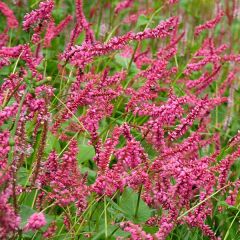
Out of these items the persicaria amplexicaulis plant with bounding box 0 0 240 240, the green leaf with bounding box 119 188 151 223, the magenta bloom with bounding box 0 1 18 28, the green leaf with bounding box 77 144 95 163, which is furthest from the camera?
the magenta bloom with bounding box 0 1 18 28

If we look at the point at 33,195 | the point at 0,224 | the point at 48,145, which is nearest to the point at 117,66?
the point at 48,145

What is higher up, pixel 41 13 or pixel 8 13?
pixel 41 13

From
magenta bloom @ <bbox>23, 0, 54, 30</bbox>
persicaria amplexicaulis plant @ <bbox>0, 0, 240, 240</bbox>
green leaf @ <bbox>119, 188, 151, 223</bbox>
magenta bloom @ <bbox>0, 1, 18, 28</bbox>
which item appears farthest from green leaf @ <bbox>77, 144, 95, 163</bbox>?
magenta bloom @ <bbox>0, 1, 18, 28</bbox>

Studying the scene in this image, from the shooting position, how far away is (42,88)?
1783 millimetres

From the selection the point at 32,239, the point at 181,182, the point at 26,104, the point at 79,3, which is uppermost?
the point at 79,3

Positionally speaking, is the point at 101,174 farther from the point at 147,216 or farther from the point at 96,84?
the point at 96,84

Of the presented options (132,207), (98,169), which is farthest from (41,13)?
(132,207)

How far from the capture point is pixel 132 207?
1874 millimetres

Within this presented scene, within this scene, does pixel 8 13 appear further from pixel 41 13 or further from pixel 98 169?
pixel 98 169

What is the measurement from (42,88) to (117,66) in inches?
72.8

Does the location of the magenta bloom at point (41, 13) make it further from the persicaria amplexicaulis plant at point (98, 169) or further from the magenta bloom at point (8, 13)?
the magenta bloom at point (8, 13)

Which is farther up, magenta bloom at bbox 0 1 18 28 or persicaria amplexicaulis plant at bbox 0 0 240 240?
magenta bloom at bbox 0 1 18 28

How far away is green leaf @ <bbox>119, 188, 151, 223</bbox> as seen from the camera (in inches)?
72.7

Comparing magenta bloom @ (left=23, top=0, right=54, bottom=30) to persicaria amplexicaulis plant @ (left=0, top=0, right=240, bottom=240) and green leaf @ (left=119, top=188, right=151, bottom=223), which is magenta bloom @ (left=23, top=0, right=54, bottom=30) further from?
green leaf @ (left=119, top=188, right=151, bottom=223)
